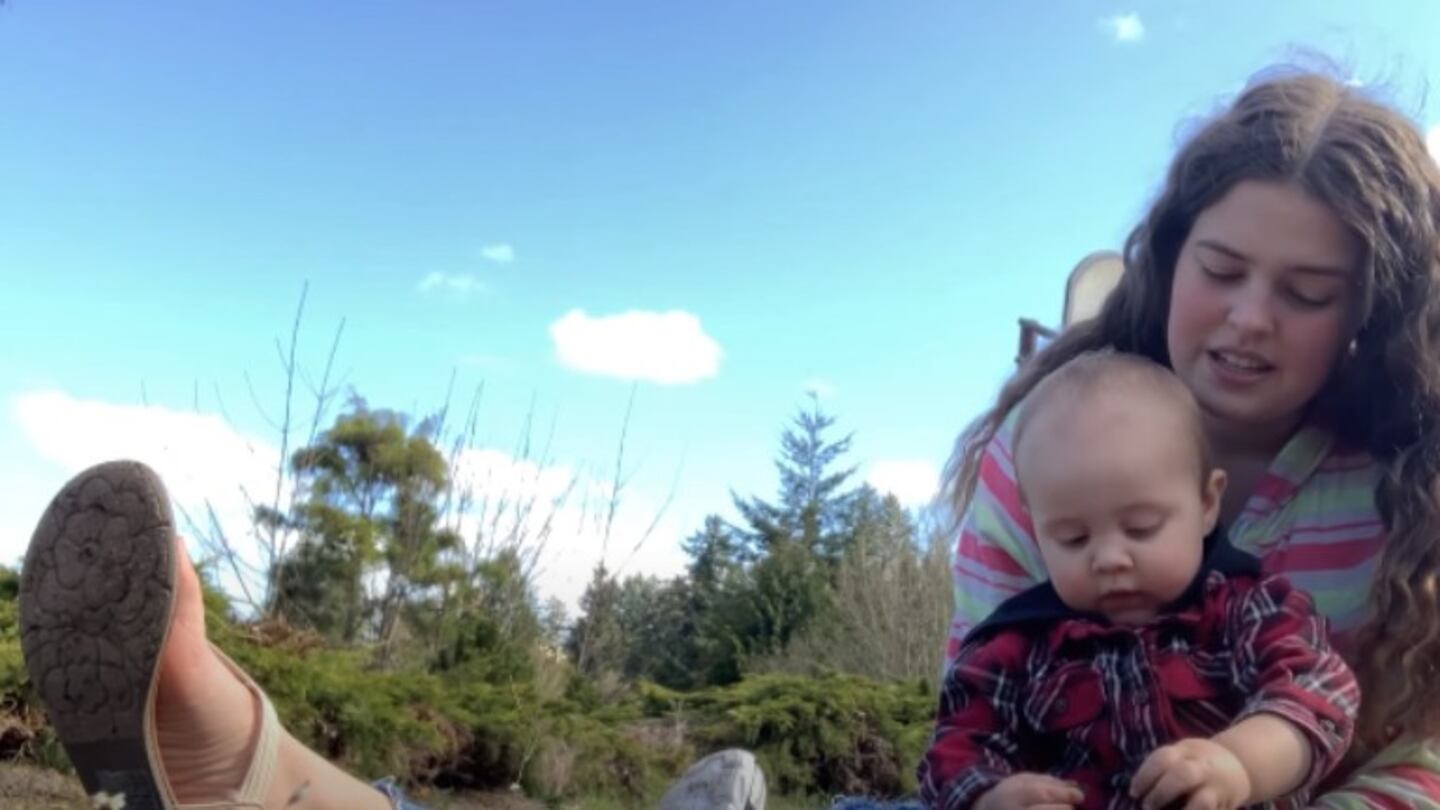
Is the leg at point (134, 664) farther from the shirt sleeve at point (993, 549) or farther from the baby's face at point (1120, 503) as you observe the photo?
the baby's face at point (1120, 503)

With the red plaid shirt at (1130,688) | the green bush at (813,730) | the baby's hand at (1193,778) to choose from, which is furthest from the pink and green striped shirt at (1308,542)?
the green bush at (813,730)

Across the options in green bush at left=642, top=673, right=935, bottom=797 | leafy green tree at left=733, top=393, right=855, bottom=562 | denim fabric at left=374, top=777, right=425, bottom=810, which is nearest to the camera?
denim fabric at left=374, top=777, right=425, bottom=810

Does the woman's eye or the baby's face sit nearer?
the baby's face

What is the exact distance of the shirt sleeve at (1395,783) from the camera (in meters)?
1.65

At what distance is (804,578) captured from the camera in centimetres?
1848

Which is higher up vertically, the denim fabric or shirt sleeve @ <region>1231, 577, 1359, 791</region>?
shirt sleeve @ <region>1231, 577, 1359, 791</region>

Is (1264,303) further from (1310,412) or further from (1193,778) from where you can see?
(1193,778)

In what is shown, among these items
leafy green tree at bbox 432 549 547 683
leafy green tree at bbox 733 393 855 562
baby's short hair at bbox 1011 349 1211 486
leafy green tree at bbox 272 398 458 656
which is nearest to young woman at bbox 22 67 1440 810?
baby's short hair at bbox 1011 349 1211 486

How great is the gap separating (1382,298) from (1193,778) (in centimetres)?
88

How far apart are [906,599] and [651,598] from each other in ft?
18.7

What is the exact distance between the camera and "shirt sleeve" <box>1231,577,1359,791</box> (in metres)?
1.43

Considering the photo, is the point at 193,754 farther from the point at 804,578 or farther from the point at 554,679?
the point at 804,578

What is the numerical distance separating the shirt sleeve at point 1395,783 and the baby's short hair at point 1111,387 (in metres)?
0.42

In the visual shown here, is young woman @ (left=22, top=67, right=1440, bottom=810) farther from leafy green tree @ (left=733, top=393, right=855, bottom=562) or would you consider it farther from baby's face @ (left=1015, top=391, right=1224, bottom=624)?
leafy green tree @ (left=733, top=393, right=855, bottom=562)
